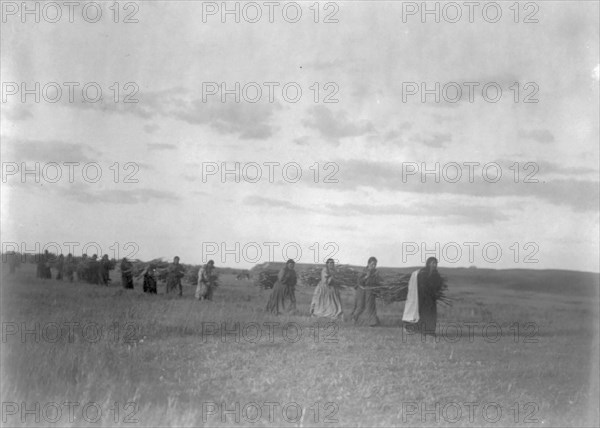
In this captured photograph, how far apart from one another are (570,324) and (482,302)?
7.74ft

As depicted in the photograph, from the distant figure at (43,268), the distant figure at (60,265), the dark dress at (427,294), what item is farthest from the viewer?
the dark dress at (427,294)

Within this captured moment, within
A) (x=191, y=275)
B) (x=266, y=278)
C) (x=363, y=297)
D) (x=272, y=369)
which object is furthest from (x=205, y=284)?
(x=272, y=369)

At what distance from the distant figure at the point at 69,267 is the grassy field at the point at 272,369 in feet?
1.19

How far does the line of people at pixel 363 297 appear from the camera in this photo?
30.9 feet

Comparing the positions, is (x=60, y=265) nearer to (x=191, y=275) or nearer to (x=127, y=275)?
(x=127, y=275)

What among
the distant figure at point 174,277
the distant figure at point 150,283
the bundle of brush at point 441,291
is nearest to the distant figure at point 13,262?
the distant figure at point 150,283

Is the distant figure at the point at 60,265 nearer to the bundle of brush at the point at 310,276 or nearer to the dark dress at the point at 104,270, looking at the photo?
the dark dress at the point at 104,270

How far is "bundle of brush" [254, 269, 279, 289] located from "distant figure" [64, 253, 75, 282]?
4.17 m

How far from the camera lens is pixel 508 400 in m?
6.53

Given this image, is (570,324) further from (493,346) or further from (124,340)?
(124,340)

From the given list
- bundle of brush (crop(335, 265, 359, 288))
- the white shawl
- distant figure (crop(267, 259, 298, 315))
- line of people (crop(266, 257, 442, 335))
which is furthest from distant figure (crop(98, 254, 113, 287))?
the white shawl

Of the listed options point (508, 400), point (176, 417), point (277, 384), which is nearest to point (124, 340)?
point (176, 417)

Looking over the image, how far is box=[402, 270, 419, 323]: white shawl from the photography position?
945 cm

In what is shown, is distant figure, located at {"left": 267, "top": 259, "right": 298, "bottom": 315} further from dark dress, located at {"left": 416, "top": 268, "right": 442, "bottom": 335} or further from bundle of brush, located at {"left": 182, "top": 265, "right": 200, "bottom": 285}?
dark dress, located at {"left": 416, "top": 268, "right": 442, "bottom": 335}
